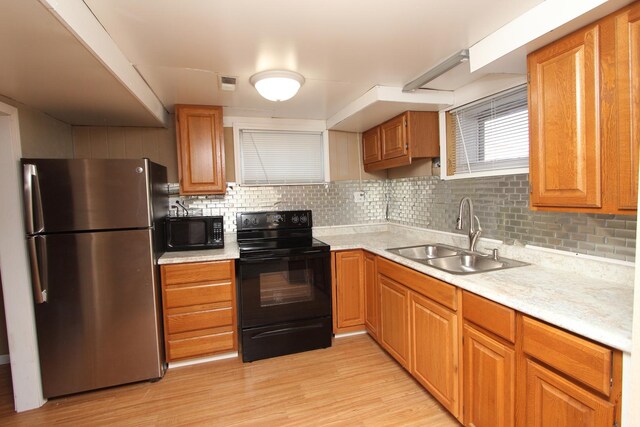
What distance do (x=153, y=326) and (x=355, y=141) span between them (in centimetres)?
267

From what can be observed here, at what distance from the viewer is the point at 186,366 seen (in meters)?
2.51

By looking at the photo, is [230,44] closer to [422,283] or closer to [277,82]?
[277,82]

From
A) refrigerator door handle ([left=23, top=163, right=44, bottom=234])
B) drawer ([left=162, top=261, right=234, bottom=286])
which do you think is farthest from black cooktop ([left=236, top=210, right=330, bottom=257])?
refrigerator door handle ([left=23, top=163, right=44, bottom=234])

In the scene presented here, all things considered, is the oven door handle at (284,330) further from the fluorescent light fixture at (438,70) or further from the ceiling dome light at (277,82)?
the fluorescent light fixture at (438,70)

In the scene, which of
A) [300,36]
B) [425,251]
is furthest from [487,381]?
[300,36]

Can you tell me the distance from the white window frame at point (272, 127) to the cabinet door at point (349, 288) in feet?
3.36

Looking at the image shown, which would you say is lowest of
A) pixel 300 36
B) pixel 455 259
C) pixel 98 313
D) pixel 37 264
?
pixel 98 313

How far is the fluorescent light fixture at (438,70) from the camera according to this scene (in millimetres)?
1832

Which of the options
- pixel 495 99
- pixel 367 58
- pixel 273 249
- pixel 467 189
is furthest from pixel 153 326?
pixel 495 99

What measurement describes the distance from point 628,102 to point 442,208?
1620 mm

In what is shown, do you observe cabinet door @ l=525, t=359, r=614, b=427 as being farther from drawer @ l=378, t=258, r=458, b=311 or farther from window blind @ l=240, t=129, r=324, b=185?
window blind @ l=240, t=129, r=324, b=185

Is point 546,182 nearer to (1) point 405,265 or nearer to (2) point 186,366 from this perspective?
(1) point 405,265

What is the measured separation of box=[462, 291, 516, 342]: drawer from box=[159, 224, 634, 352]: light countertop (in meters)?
0.05

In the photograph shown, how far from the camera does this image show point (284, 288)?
8.56ft
